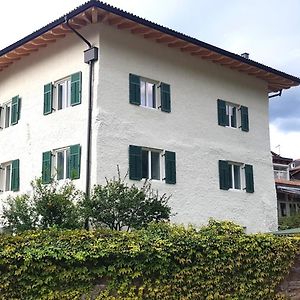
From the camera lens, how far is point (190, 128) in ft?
62.3

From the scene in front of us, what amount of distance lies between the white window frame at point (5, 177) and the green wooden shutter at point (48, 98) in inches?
121

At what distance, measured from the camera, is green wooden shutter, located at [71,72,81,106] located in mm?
16938

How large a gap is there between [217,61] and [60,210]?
970 cm

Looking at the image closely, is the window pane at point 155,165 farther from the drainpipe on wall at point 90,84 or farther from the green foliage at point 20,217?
the green foliage at point 20,217

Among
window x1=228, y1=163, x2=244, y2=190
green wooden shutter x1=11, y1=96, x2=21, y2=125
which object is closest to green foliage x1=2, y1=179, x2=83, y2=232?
green wooden shutter x1=11, y1=96, x2=21, y2=125

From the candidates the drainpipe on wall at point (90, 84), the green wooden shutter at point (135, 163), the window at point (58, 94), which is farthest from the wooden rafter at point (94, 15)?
the green wooden shutter at point (135, 163)

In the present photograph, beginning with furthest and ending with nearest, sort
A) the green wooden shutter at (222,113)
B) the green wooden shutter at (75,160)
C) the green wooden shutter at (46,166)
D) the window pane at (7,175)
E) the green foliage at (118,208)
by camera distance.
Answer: the green wooden shutter at (222,113)
the window pane at (7,175)
the green wooden shutter at (46,166)
the green wooden shutter at (75,160)
the green foliage at (118,208)

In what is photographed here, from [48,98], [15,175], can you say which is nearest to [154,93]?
[48,98]

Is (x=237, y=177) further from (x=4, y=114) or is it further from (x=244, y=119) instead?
(x=4, y=114)

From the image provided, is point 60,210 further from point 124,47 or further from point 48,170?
point 124,47

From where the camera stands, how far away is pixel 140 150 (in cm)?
1702

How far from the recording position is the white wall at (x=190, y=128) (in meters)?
16.6

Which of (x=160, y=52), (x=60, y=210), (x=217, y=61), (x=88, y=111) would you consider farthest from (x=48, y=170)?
(x=217, y=61)

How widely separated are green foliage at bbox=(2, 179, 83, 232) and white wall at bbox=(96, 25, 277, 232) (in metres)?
2.11
